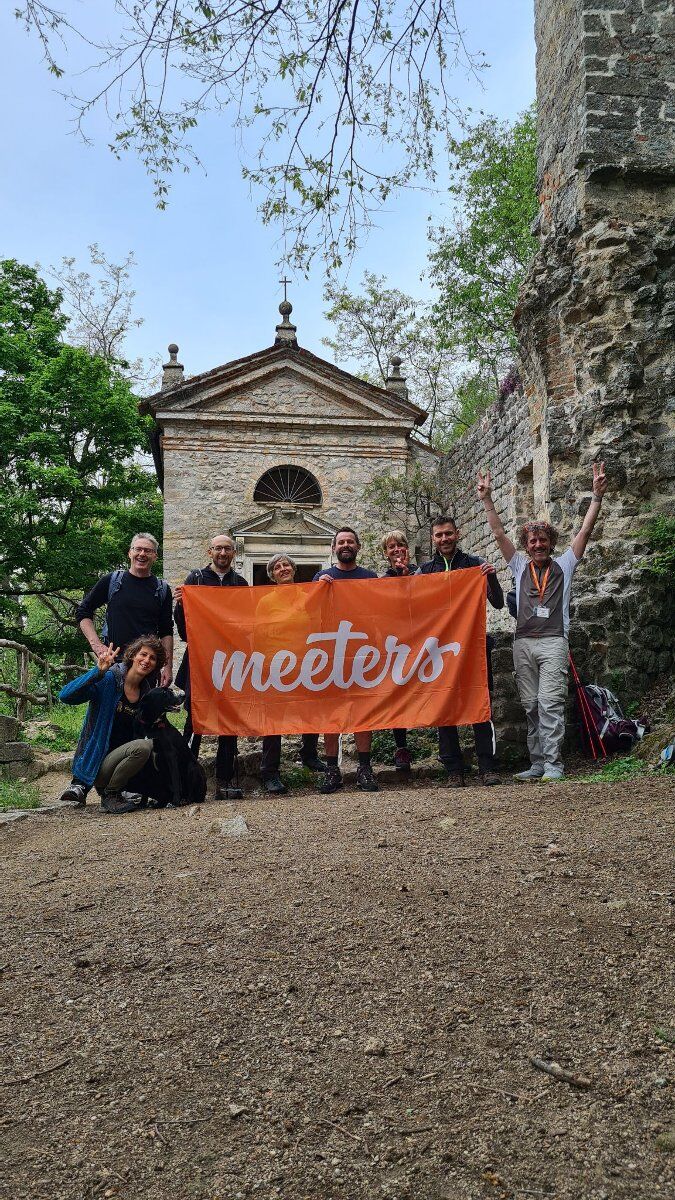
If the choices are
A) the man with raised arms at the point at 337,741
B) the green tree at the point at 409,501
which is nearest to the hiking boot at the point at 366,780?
the man with raised arms at the point at 337,741

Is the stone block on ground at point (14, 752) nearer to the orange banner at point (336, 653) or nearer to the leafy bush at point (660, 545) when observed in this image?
the orange banner at point (336, 653)

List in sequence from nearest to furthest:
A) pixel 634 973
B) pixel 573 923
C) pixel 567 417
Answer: pixel 634 973, pixel 573 923, pixel 567 417

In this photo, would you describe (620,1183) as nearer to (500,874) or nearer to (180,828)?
(500,874)

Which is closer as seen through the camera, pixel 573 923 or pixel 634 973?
pixel 634 973

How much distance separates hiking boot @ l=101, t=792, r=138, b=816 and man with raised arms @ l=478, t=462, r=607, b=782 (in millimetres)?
2676

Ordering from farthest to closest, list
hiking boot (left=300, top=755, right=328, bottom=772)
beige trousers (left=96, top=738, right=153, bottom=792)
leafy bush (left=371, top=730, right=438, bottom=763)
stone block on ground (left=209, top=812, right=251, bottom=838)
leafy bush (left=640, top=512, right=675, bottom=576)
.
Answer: leafy bush (left=371, top=730, right=438, bottom=763) → hiking boot (left=300, top=755, right=328, bottom=772) → leafy bush (left=640, top=512, right=675, bottom=576) → beige trousers (left=96, top=738, right=153, bottom=792) → stone block on ground (left=209, top=812, right=251, bottom=838)

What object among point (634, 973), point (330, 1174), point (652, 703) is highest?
point (652, 703)

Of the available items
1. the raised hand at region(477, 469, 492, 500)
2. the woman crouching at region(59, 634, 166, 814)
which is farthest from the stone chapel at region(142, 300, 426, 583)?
the raised hand at region(477, 469, 492, 500)

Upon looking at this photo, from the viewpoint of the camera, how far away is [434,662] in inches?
240

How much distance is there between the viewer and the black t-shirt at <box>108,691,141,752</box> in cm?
554

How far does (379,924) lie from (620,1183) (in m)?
1.27

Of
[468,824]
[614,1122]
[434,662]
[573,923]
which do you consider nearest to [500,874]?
[573,923]

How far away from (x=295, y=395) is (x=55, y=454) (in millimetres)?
6050

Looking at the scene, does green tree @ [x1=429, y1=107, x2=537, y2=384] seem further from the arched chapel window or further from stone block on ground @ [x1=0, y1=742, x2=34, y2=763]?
stone block on ground @ [x1=0, y1=742, x2=34, y2=763]
